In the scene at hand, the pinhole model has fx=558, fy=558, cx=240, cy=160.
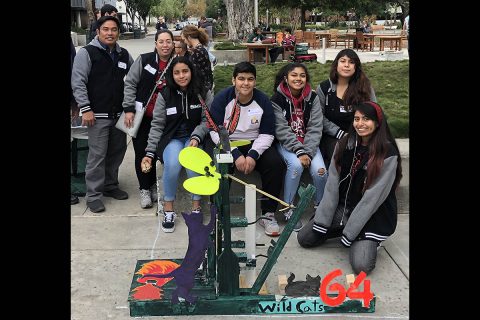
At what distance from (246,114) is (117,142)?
1.47m

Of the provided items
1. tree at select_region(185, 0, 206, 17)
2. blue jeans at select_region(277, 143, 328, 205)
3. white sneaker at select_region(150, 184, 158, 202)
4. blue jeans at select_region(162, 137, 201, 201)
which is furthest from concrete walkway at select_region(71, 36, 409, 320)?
tree at select_region(185, 0, 206, 17)

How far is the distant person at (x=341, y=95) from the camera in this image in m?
4.87

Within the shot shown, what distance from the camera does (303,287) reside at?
3.53 m

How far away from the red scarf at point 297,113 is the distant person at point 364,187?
730mm

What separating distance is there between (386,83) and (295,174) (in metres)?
5.73

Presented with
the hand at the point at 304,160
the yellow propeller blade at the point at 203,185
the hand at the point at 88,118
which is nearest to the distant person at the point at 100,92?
the hand at the point at 88,118

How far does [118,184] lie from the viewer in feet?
18.8

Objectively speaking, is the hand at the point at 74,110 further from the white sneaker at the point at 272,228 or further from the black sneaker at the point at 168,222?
the white sneaker at the point at 272,228

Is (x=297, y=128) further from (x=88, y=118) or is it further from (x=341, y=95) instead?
(x=88, y=118)

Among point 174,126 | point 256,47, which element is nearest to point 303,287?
point 174,126

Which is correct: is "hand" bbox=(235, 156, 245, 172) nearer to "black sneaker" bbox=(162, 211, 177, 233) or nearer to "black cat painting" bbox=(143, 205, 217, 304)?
"black sneaker" bbox=(162, 211, 177, 233)

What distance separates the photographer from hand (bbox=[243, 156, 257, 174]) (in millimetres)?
4523
